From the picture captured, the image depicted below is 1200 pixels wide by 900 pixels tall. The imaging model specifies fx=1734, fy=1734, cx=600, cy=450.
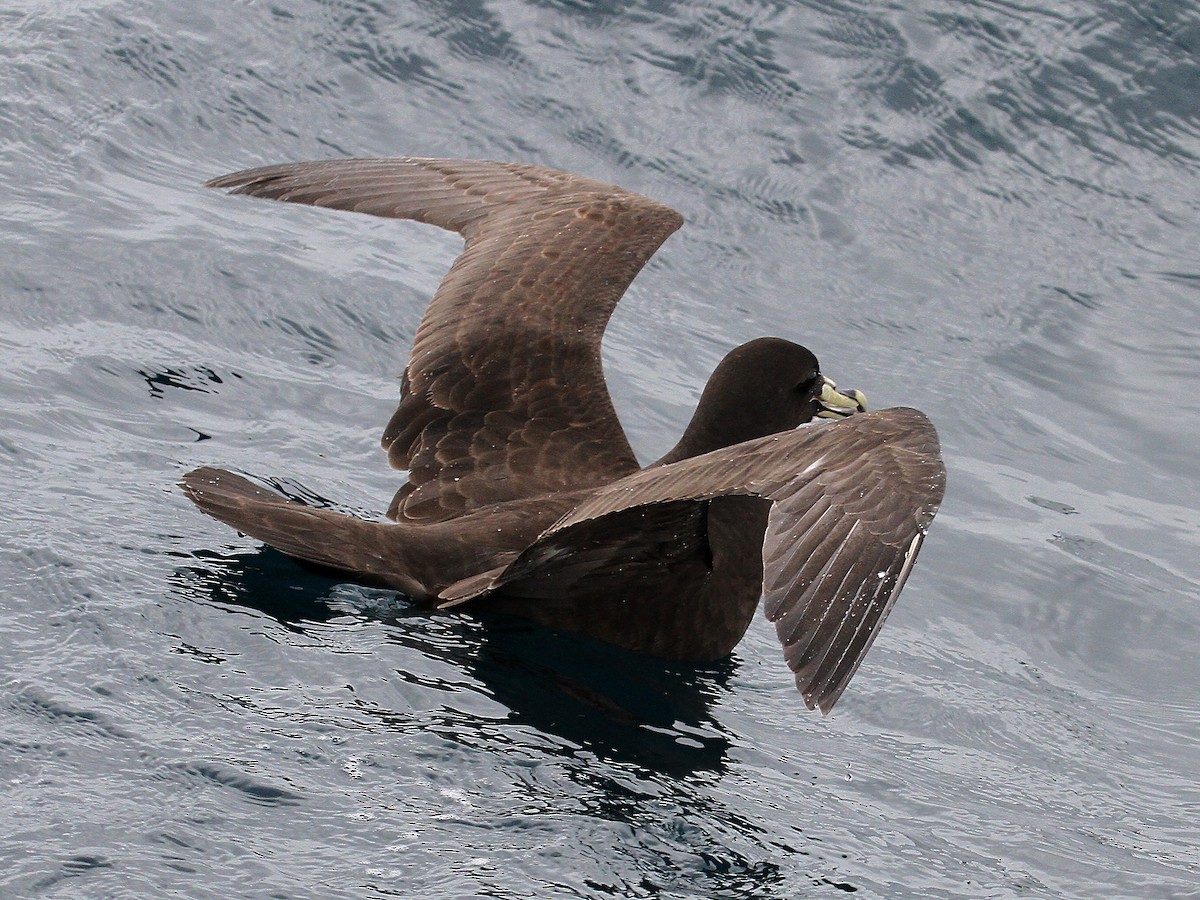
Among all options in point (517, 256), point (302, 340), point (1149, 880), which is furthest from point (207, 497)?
point (1149, 880)

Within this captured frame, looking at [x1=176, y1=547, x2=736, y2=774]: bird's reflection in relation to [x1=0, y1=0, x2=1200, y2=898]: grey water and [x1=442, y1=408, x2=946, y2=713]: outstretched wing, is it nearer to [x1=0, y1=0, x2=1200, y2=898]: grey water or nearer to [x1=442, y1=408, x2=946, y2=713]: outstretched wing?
[x1=0, y1=0, x2=1200, y2=898]: grey water

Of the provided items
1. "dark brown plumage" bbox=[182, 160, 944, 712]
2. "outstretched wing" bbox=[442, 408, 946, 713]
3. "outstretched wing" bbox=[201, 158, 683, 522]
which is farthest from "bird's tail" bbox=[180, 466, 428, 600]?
"outstretched wing" bbox=[442, 408, 946, 713]

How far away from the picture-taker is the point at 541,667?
5.53 metres

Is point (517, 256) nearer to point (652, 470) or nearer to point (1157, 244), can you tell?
point (652, 470)

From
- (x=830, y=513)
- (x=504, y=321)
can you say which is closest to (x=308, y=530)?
(x=504, y=321)

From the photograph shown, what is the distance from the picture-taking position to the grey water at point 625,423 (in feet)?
14.9

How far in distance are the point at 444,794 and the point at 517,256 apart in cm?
295

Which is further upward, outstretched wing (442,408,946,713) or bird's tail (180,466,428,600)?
outstretched wing (442,408,946,713)

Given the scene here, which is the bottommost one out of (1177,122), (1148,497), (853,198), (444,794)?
(444,794)

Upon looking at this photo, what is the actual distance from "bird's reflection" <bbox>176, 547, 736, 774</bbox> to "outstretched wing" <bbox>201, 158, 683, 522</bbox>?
21.7 inches

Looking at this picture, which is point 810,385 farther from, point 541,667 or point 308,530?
point 308,530

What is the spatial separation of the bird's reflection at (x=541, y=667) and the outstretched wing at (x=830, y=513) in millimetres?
678

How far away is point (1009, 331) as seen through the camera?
8.92 metres

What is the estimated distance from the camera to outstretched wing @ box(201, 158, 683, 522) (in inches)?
247
